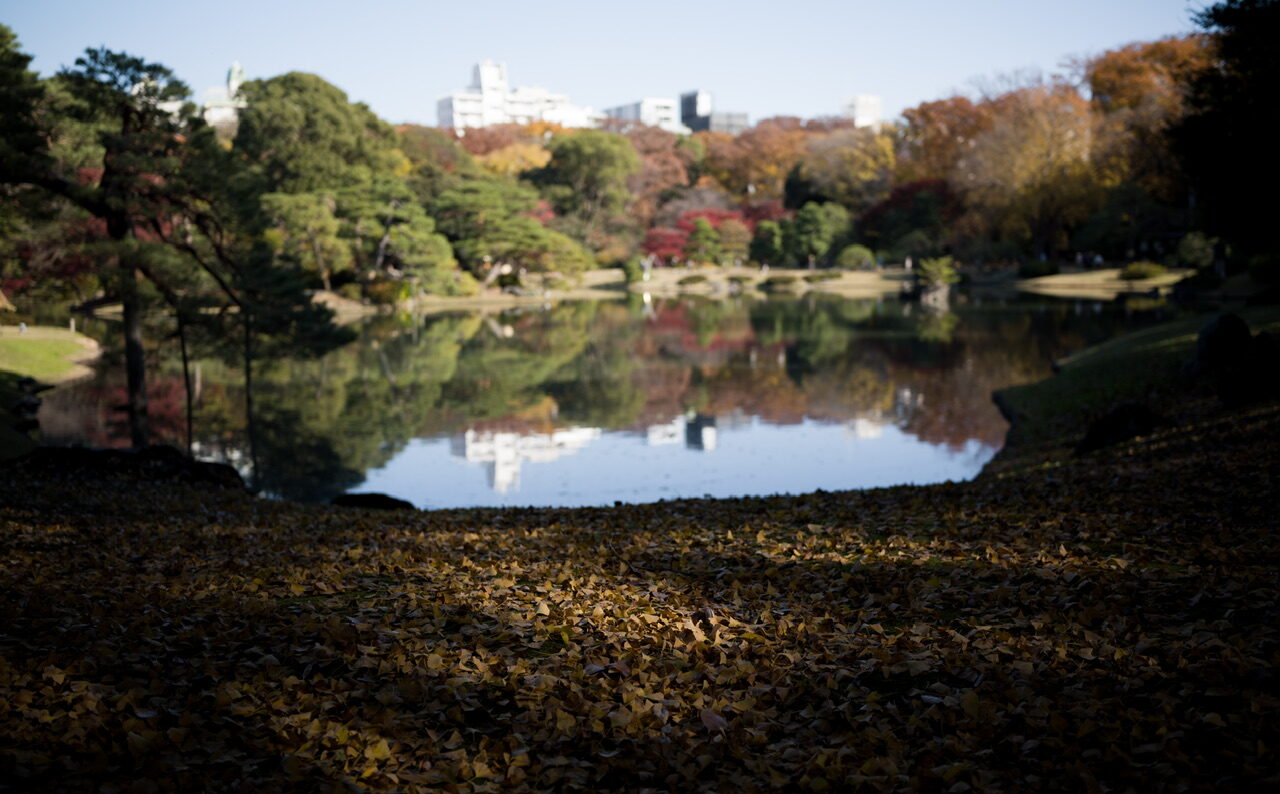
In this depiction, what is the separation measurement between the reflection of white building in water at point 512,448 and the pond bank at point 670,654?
7313 mm

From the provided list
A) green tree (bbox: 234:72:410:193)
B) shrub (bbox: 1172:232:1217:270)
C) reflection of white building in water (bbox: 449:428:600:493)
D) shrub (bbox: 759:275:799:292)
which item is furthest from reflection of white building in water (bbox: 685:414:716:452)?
shrub (bbox: 759:275:799:292)

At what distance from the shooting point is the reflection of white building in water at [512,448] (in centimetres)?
1470

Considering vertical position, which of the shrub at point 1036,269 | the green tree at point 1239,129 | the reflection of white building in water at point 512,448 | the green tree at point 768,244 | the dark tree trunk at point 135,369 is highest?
the green tree at point 768,244

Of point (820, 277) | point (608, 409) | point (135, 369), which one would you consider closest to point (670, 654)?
point (135, 369)

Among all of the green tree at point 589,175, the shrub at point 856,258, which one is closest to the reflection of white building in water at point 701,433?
the green tree at point 589,175

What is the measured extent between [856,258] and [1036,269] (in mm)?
12945

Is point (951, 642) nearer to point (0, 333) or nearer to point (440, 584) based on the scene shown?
point (440, 584)

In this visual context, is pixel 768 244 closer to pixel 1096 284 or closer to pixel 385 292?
pixel 1096 284

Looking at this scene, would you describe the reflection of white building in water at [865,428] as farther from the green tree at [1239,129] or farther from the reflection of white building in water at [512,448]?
the green tree at [1239,129]

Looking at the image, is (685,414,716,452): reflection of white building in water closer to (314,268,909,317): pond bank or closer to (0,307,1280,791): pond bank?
(0,307,1280,791): pond bank

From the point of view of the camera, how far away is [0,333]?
79.5 feet

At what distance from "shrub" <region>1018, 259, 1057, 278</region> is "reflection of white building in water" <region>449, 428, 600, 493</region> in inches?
1606

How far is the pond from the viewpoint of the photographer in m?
14.2

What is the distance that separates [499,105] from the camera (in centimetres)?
17462
